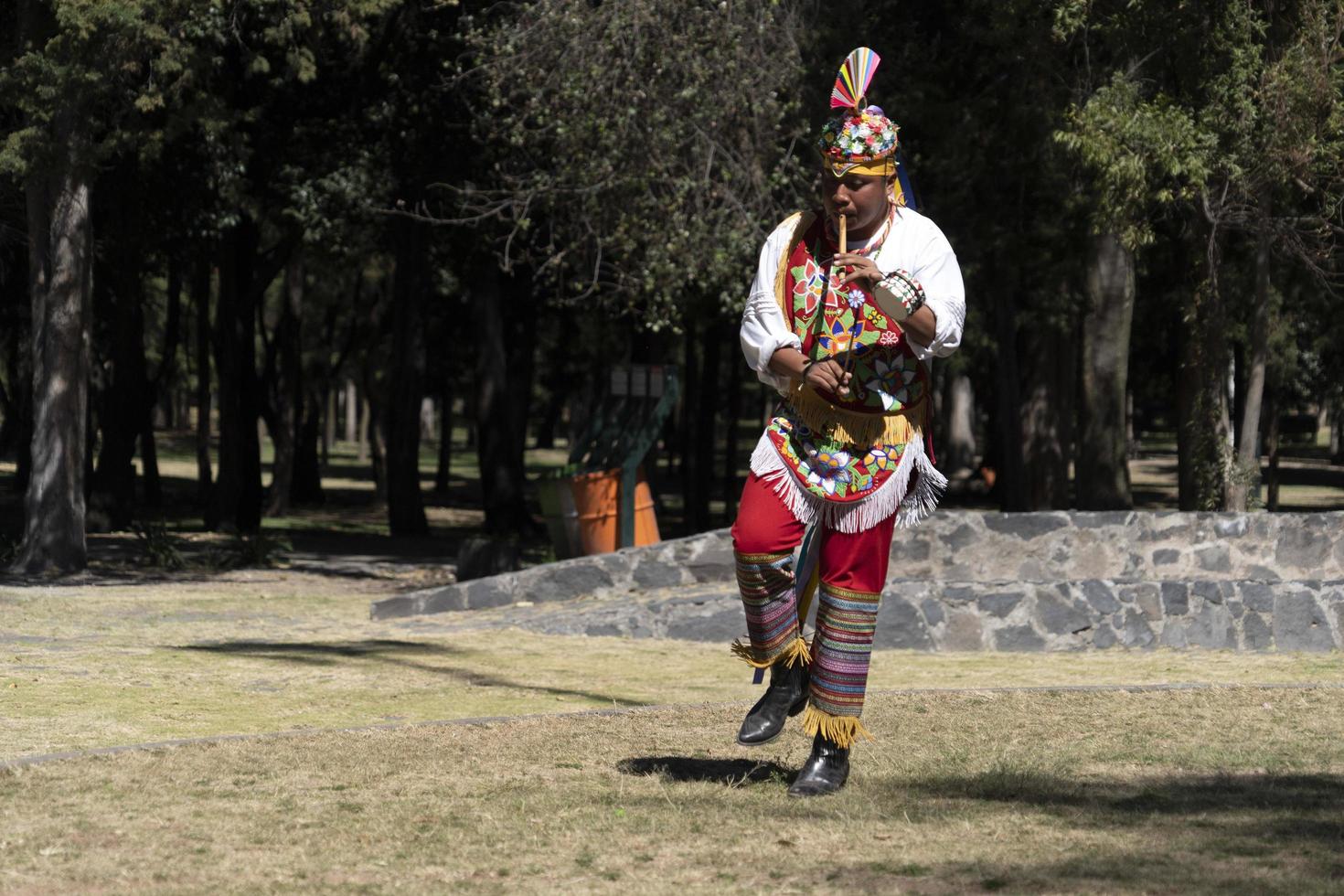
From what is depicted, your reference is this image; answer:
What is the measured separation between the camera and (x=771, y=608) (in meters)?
6.22

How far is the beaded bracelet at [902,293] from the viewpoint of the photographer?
5.91 metres

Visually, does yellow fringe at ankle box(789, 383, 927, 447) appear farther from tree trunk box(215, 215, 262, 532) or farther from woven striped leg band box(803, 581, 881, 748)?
tree trunk box(215, 215, 262, 532)

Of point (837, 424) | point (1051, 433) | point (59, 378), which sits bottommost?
point (1051, 433)

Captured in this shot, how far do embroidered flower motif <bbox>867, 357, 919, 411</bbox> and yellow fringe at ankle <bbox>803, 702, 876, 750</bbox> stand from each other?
3.38 ft

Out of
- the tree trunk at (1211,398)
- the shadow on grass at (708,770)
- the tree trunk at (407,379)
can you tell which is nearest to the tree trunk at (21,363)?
the tree trunk at (407,379)

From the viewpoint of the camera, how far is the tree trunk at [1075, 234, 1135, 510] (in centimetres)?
2167

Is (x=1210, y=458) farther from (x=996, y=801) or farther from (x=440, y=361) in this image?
(x=440, y=361)

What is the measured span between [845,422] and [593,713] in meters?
2.35

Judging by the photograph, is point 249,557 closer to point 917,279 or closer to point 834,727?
point 834,727

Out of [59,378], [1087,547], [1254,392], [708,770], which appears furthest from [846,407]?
[59,378]

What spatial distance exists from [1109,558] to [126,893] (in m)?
10.3

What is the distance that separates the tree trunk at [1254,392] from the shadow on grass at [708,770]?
942cm

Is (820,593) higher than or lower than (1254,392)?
lower

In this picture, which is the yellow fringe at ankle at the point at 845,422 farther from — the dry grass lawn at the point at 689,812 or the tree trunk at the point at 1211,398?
the tree trunk at the point at 1211,398
